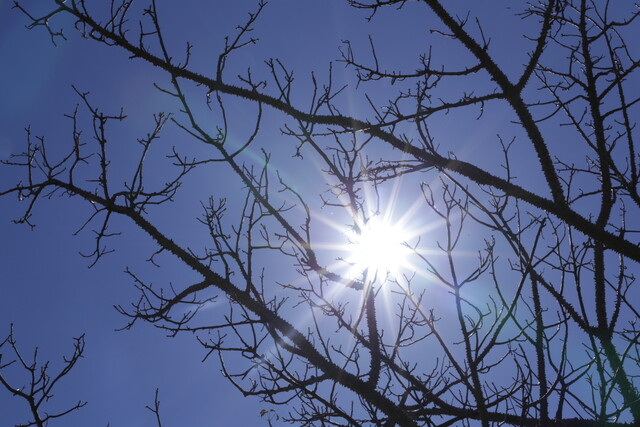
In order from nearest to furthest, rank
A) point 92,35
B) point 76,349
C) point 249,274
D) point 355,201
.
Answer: point 249,274
point 92,35
point 355,201
point 76,349

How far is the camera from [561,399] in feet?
7.02

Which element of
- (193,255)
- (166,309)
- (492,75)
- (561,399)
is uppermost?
(492,75)

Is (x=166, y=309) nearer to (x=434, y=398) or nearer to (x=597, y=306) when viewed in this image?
(x=434, y=398)

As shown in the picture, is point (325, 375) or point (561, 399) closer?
point (561, 399)

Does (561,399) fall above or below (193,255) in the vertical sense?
below

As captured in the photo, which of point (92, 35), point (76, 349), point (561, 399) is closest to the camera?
point (561, 399)

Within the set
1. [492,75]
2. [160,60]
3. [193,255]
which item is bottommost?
[193,255]

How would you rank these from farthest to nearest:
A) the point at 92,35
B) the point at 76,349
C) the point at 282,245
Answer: the point at 76,349, the point at 92,35, the point at 282,245

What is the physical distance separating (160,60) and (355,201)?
181cm

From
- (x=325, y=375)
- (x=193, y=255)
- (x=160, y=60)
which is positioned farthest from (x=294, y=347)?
(x=160, y=60)

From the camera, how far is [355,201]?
394 cm

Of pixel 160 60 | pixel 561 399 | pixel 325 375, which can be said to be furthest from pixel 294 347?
pixel 160 60

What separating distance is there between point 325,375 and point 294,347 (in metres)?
0.31

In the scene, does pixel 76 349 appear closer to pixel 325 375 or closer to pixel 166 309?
pixel 166 309
